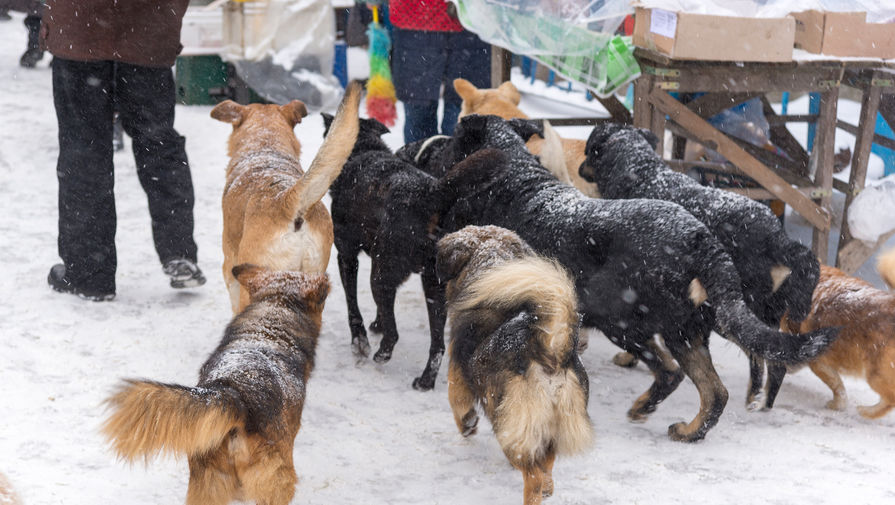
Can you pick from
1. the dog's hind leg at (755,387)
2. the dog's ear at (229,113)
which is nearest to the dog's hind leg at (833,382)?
the dog's hind leg at (755,387)

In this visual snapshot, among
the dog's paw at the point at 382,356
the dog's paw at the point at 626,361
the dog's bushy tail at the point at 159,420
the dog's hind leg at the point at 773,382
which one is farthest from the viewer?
the dog's paw at the point at 626,361

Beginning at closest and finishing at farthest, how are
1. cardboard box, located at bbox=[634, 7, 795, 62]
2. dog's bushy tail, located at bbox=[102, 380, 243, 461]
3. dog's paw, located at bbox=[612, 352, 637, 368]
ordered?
1. dog's bushy tail, located at bbox=[102, 380, 243, 461]
2. dog's paw, located at bbox=[612, 352, 637, 368]
3. cardboard box, located at bbox=[634, 7, 795, 62]

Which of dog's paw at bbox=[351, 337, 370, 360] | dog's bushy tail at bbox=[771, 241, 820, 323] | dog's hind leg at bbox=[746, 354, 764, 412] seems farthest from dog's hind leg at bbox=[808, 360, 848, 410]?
dog's paw at bbox=[351, 337, 370, 360]

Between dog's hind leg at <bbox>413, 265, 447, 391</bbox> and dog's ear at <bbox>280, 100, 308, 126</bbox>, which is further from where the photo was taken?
dog's ear at <bbox>280, 100, 308, 126</bbox>

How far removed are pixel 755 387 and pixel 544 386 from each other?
181 centimetres

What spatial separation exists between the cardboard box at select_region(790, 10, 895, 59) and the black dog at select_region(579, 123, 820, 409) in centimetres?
218

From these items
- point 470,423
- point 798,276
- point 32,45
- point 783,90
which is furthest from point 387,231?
point 32,45

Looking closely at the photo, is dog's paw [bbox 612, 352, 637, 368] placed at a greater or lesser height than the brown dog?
lesser

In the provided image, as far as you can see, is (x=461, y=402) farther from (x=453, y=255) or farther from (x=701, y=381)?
(x=701, y=381)

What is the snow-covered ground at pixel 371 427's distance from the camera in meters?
3.43

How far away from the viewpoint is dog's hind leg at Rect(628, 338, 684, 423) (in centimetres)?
395

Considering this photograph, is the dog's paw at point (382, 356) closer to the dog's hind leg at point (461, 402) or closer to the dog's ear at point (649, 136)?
the dog's hind leg at point (461, 402)

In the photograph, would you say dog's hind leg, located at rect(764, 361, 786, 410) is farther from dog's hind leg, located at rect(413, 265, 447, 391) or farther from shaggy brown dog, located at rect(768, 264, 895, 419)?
dog's hind leg, located at rect(413, 265, 447, 391)

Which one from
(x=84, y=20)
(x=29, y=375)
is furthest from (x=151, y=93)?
(x=29, y=375)
